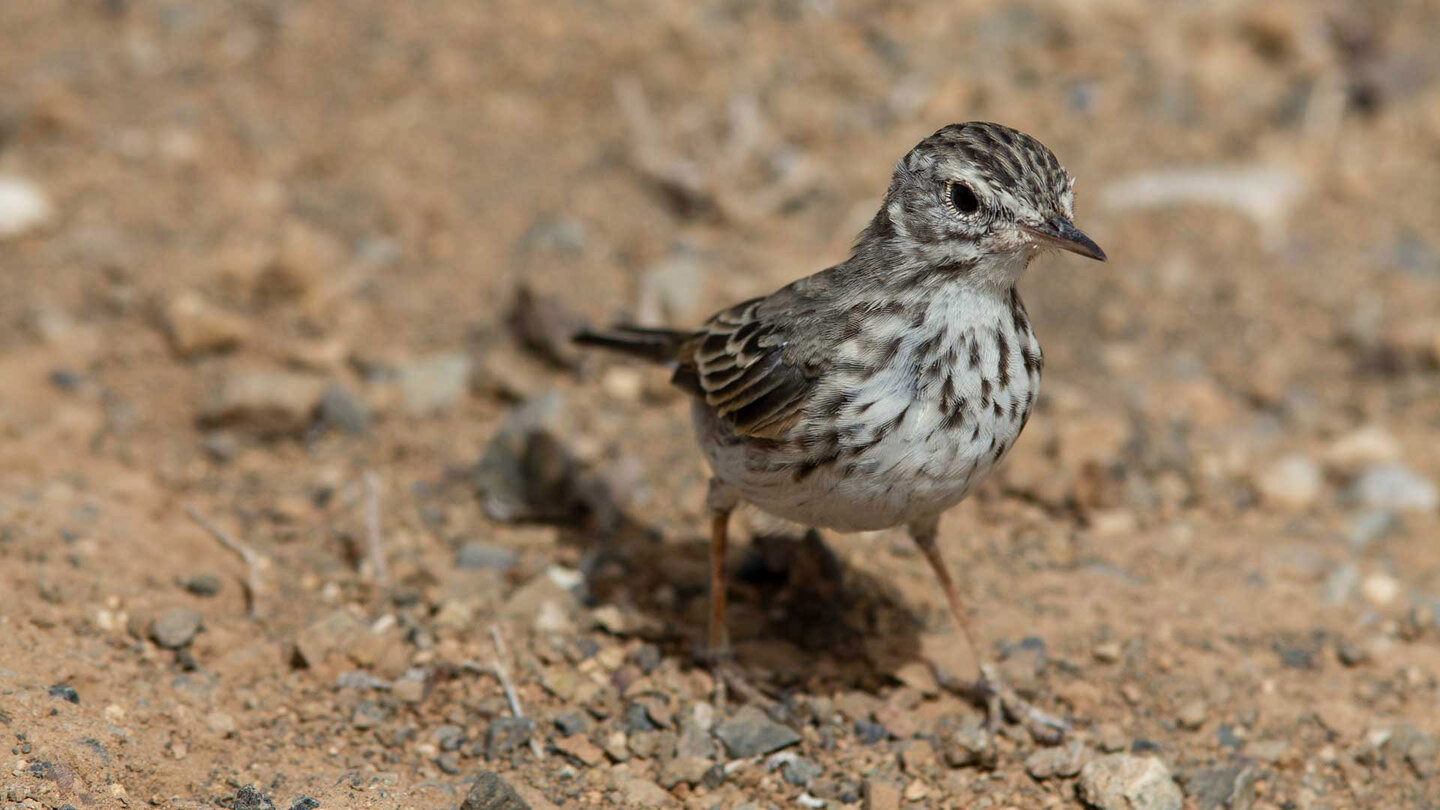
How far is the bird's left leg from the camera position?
5.84 m

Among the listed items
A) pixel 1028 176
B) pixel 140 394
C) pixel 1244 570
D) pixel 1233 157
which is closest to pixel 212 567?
pixel 140 394

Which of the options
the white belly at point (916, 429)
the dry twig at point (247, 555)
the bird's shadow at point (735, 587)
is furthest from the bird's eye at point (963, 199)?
the dry twig at point (247, 555)

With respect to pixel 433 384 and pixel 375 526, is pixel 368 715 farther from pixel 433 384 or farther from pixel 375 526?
pixel 433 384

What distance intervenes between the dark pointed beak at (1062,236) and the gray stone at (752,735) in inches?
85.6

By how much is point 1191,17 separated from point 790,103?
3.16 metres

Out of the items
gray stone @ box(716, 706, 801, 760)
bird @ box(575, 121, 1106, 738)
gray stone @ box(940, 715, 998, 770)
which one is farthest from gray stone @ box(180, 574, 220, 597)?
gray stone @ box(940, 715, 998, 770)

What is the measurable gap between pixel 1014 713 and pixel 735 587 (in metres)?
1.56

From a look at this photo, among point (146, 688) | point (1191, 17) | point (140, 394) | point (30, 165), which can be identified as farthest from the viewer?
point (1191, 17)

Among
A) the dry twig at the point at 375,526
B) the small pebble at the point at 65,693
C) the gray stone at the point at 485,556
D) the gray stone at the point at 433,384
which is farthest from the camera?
the gray stone at the point at 433,384

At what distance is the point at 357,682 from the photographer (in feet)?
19.6

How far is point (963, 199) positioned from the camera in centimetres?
524

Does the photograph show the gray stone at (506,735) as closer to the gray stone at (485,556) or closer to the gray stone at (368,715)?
the gray stone at (368,715)

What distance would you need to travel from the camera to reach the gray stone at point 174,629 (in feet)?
19.5

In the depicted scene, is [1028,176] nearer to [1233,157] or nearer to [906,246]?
[906,246]
